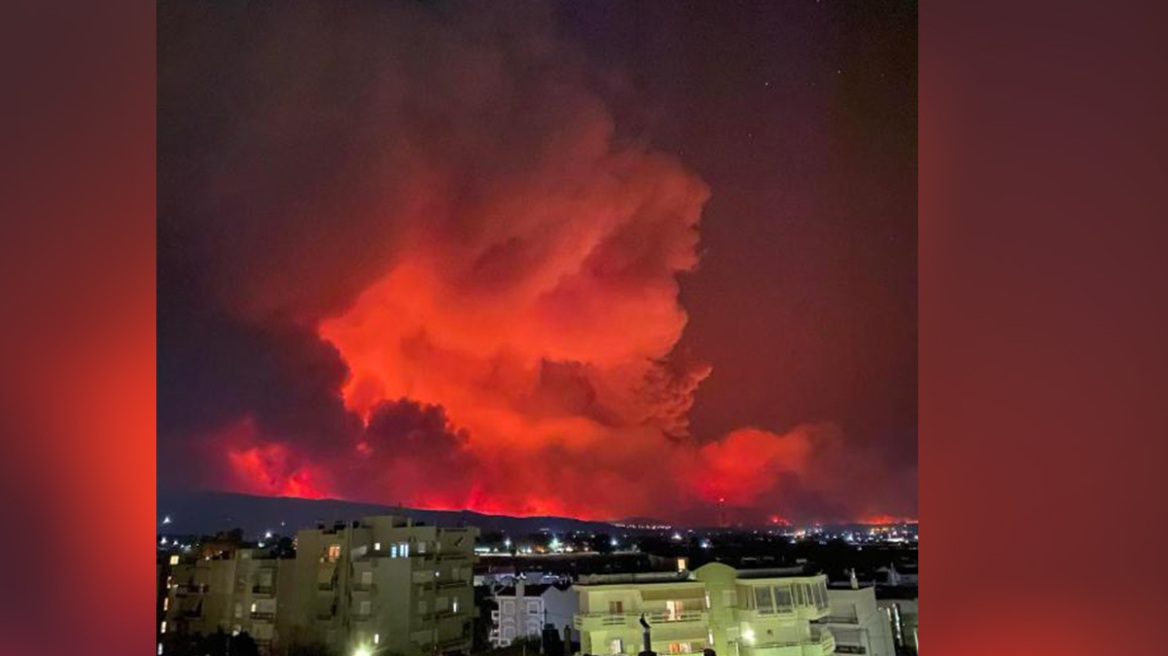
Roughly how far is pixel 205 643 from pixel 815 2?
7.33 ft

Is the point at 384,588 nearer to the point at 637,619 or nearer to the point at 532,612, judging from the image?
the point at 532,612

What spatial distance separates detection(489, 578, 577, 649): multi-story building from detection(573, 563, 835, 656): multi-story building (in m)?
0.04

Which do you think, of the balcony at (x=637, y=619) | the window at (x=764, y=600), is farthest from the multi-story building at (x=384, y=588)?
the window at (x=764, y=600)

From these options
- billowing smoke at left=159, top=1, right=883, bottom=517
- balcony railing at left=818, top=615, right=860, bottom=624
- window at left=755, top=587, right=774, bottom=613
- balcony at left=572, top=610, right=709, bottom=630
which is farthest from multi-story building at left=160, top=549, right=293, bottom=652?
balcony railing at left=818, top=615, right=860, bottom=624

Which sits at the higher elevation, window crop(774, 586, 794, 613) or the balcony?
window crop(774, 586, 794, 613)

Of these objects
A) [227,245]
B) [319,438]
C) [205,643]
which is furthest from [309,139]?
[205,643]

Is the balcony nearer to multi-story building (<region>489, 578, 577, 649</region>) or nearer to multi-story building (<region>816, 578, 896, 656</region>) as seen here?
multi-story building (<region>489, 578, 577, 649</region>)

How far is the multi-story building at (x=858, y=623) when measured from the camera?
2.30 meters

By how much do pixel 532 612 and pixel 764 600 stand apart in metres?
0.60

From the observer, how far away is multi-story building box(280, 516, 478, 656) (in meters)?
2.28

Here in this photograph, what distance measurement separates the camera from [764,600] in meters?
2.36

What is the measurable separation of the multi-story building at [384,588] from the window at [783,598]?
78 cm

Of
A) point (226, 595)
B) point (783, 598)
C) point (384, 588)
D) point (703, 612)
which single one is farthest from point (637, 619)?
point (226, 595)

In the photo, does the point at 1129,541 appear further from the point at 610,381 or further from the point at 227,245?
the point at 227,245
